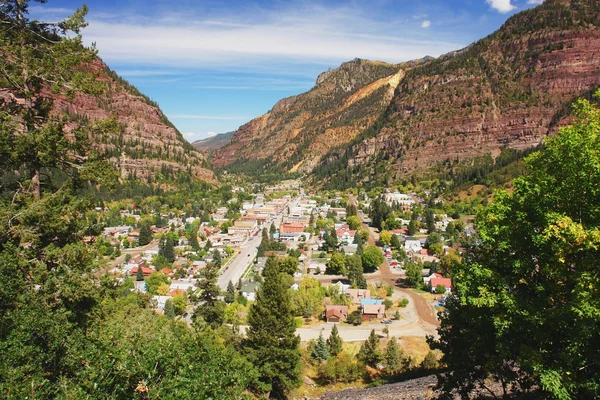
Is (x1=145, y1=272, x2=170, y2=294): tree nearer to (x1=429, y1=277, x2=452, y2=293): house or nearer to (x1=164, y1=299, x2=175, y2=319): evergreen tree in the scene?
(x1=164, y1=299, x2=175, y2=319): evergreen tree

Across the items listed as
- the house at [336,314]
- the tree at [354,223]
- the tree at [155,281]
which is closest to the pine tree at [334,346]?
the house at [336,314]

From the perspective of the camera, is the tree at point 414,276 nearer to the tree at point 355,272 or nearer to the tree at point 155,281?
the tree at point 355,272

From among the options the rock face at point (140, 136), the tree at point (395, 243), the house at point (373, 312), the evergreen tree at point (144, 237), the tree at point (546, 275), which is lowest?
the house at point (373, 312)

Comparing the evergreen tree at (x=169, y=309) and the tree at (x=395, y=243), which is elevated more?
the evergreen tree at (x=169, y=309)

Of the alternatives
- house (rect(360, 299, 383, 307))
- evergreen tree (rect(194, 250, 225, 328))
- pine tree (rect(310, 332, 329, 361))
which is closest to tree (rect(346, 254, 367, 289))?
house (rect(360, 299, 383, 307))

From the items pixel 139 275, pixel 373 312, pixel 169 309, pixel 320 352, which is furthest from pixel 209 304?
pixel 139 275

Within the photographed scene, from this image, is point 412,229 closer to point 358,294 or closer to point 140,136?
point 358,294
